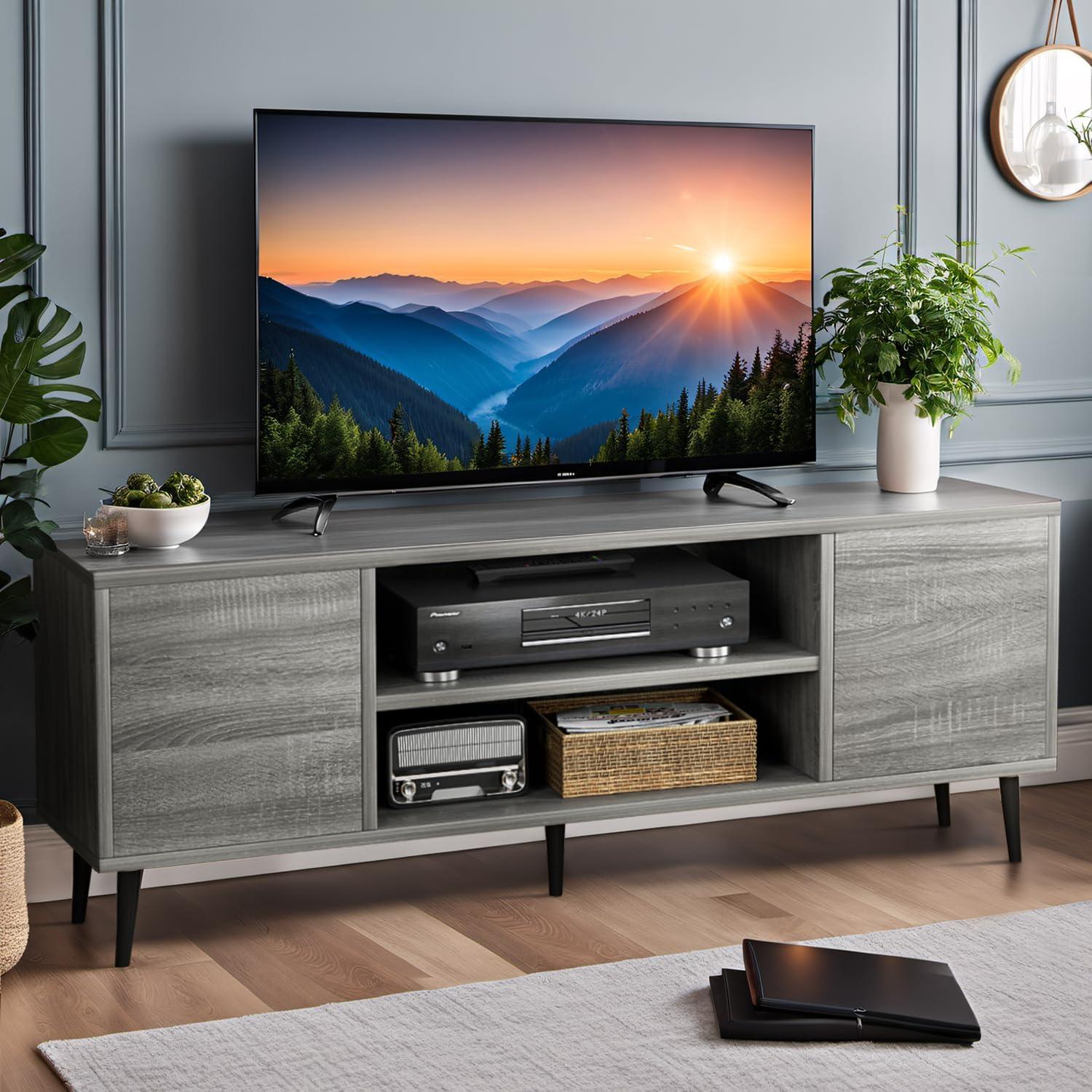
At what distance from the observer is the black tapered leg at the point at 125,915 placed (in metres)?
2.75

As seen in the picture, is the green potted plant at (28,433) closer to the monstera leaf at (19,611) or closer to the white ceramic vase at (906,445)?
the monstera leaf at (19,611)

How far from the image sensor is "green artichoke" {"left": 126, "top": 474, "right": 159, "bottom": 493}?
2.78 m

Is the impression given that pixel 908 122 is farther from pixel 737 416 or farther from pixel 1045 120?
pixel 737 416

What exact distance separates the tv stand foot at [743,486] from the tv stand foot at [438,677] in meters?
0.76

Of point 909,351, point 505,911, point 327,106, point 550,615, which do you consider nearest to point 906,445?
point 909,351

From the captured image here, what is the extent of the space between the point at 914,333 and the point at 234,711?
1584 millimetres

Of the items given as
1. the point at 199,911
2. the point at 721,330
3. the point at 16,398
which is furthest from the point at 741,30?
the point at 199,911

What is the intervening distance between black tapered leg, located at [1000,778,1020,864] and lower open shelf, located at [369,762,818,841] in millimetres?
456

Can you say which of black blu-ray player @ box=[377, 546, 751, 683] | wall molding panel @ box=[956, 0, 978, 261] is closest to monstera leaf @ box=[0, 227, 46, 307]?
black blu-ray player @ box=[377, 546, 751, 683]

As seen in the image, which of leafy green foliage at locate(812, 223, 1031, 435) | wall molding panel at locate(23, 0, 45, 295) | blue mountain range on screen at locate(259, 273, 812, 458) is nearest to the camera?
wall molding panel at locate(23, 0, 45, 295)

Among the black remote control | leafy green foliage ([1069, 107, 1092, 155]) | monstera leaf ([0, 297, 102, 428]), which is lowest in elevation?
the black remote control

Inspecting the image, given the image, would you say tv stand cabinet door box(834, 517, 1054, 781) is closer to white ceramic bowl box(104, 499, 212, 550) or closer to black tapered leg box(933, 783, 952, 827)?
black tapered leg box(933, 783, 952, 827)

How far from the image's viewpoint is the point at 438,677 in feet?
9.66

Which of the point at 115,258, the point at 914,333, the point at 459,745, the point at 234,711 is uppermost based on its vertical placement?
the point at 115,258
